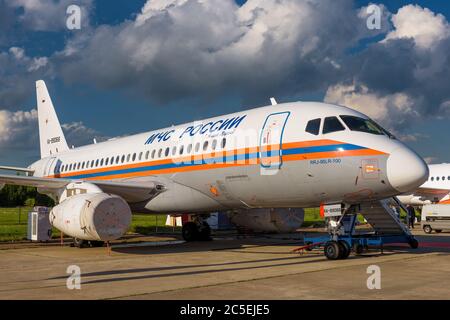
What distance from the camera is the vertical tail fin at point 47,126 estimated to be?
2883 cm

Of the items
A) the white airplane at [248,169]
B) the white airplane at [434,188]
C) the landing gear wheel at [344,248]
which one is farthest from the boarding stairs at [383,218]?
the white airplane at [434,188]

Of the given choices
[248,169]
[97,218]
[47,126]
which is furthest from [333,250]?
[47,126]

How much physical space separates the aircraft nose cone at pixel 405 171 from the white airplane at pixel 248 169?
2 cm

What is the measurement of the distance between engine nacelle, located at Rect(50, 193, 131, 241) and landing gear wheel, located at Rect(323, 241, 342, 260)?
5883 millimetres

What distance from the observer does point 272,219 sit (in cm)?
2058

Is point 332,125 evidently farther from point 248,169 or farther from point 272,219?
point 272,219

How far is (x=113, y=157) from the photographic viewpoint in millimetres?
21188

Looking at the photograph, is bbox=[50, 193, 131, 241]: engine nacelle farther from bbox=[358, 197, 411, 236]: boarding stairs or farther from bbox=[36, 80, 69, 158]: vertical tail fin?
bbox=[36, 80, 69, 158]: vertical tail fin

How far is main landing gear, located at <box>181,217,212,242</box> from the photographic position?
846 inches

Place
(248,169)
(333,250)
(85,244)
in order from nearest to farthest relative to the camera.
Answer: (333,250)
(248,169)
(85,244)

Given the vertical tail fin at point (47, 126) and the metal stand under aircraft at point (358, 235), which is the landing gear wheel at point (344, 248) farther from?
the vertical tail fin at point (47, 126)

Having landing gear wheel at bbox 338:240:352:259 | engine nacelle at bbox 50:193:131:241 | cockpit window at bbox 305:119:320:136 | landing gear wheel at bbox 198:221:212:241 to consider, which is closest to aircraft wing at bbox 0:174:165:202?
engine nacelle at bbox 50:193:131:241

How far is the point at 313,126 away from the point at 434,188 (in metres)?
36.9
